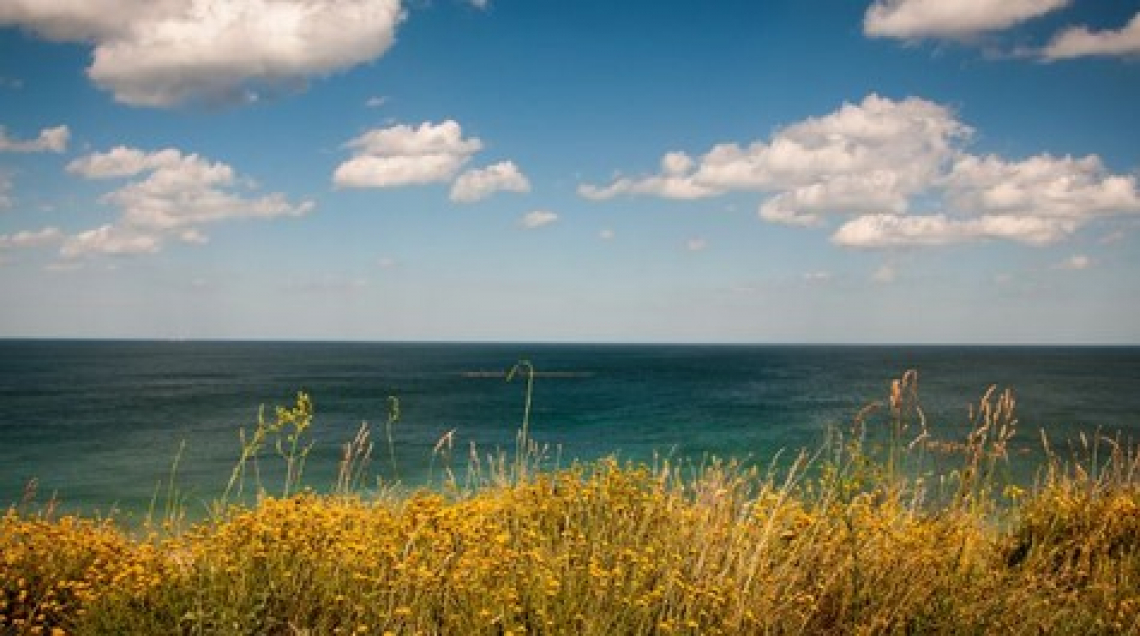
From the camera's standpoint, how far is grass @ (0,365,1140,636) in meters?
4.80

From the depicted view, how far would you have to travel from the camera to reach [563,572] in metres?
5.41

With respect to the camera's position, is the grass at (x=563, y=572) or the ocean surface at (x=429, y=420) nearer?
the grass at (x=563, y=572)

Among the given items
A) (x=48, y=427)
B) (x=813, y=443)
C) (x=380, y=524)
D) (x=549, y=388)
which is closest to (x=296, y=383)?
(x=549, y=388)

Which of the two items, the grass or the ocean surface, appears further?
the ocean surface

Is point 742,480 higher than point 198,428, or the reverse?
point 742,480

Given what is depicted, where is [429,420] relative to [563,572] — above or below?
below

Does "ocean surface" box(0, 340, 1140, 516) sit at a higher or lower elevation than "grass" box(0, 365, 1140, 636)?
lower

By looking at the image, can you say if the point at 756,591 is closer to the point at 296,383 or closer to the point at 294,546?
the point at 294,546

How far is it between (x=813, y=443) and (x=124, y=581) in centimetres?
3947

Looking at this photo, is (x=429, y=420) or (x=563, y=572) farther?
(x=429, y=420)

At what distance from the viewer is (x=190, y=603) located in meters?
4.94

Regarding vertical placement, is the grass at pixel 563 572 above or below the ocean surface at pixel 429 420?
above

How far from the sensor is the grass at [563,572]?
4801 mm

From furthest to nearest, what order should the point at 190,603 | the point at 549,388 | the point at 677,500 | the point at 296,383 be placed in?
the point at 296,383 → the point at 549,388 → the point at 677,500 → the point at 190,603
